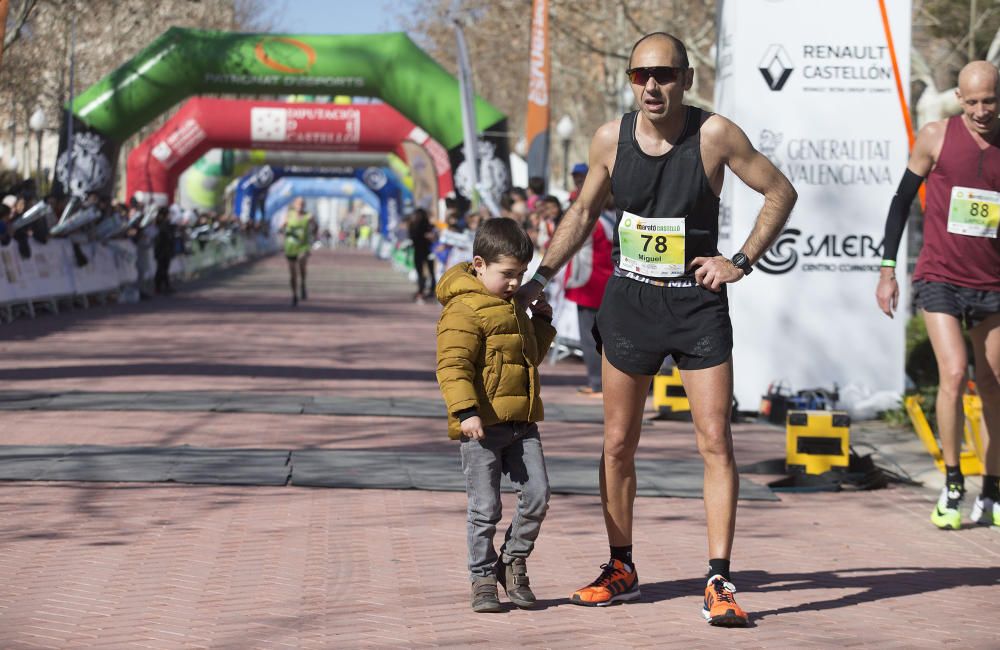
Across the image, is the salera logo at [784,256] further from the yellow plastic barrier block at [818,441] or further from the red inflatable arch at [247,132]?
the red inflatable arch at [247,132]

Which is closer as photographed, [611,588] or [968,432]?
[611,588]

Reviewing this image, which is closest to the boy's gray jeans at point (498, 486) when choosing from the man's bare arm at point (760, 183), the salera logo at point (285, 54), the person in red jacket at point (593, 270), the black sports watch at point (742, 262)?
the black sports watch at point (742, 262)

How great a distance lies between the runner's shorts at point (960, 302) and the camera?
25.5 feet

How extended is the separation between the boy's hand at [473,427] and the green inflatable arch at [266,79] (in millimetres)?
25728

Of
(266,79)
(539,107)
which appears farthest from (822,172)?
(266,79)

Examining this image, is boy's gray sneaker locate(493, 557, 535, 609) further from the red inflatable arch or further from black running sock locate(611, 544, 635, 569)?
the red inflatable arch

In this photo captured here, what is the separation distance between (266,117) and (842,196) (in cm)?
2768

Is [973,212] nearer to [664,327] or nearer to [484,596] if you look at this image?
[664,327]

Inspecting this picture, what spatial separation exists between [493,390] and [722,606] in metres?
1.08

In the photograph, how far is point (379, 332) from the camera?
2188 centimetres

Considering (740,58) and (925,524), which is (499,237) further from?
(740,58)

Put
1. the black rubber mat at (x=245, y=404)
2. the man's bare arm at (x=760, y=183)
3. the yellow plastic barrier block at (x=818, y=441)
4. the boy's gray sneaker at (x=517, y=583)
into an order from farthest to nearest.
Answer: the black rubber mat at (x=245, y=404)
the yellow plastic barrier block at (x=818, y=441)
the boy's gray sneaker at (x=517, y=583)
the man's bare arm at (x=760, y=183)

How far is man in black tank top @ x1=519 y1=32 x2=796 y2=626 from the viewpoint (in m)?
5.75

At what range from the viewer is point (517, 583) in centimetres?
597
